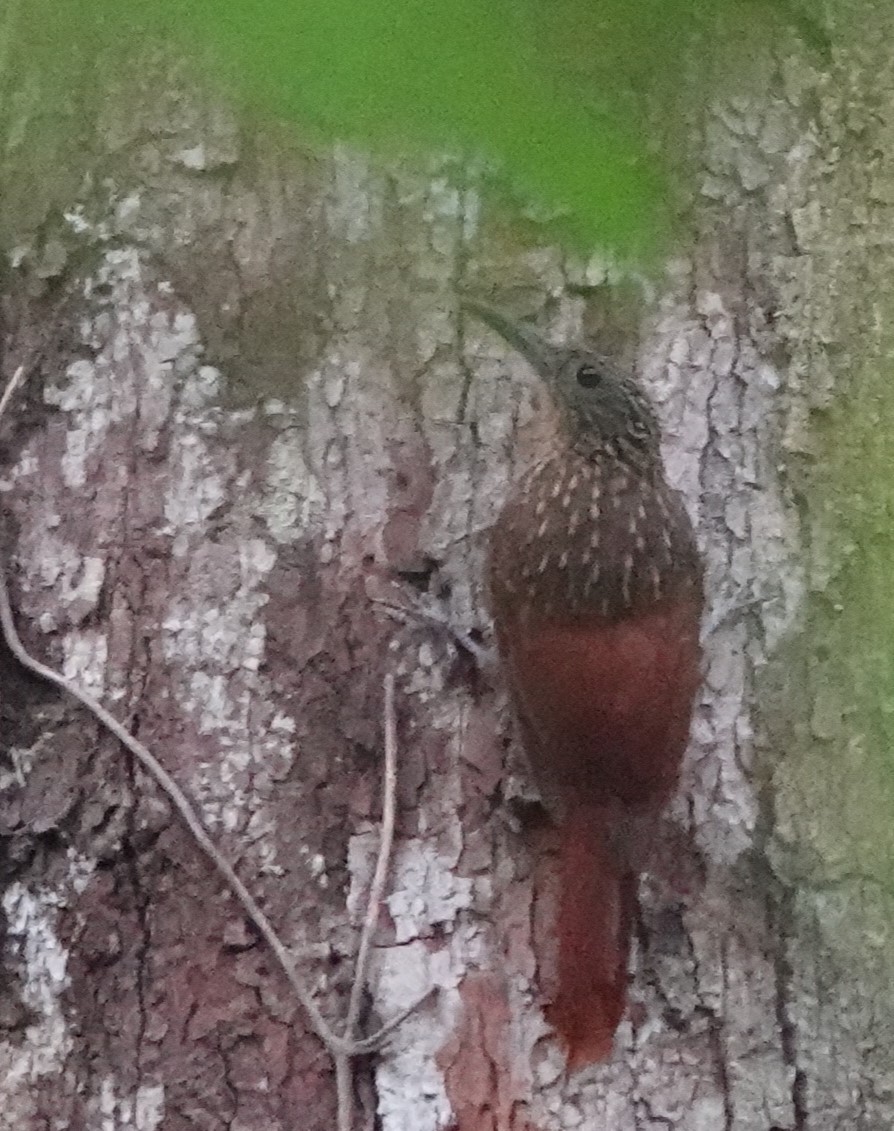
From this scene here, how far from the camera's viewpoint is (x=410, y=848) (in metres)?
1.59

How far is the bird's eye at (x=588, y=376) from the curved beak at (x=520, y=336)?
1.5 inches

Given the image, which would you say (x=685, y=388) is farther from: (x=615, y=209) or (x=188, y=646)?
(x=615, y=209)

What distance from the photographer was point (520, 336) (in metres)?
1.63

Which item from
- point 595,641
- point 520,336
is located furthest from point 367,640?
point 520,336

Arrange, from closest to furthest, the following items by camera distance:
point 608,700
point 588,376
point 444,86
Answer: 1. point 444,86
2. point 608,700
3. point 588,376

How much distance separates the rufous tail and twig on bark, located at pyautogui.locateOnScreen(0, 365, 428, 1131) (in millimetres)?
180

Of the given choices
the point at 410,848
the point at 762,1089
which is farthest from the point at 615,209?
the point at 762,1089

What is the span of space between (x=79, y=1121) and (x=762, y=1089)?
80cm

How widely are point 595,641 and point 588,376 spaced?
0.34 m

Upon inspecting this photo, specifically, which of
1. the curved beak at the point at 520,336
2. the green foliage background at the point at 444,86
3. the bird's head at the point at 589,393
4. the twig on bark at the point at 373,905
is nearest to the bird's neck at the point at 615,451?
the bird's head at the point at 589,393

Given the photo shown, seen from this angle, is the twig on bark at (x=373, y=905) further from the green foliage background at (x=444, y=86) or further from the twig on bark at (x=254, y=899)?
the green foliage background at (x=444, y=86)

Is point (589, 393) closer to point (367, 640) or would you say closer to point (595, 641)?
point (595, 641)

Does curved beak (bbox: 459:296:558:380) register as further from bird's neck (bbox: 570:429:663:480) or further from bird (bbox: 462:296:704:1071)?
bird's neck (bbox: 570:429:663:480)

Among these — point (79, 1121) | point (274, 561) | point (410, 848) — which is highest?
point (274, 561)
